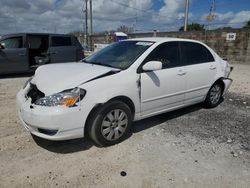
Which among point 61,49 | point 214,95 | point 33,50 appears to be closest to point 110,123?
point 214,95

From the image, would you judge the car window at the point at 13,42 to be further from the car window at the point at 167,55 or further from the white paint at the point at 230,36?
the white paint at the point at 230,36

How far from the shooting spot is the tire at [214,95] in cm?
502

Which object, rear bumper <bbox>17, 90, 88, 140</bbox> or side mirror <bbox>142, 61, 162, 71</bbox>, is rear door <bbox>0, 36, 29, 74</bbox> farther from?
side mirror <bbox>142, 61, 162, 71</bbox>

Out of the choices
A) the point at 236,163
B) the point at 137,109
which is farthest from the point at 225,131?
the point at 137,109

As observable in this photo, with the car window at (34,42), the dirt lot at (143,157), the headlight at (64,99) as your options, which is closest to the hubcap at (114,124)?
the dirt lot at (143,157)

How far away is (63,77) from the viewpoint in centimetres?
317

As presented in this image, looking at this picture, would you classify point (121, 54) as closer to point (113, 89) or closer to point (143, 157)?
point (113, 89)

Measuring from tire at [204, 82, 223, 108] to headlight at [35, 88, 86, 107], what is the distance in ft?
10.6

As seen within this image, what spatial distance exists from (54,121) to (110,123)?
0.83 m

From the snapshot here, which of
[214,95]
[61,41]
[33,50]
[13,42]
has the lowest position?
[214,95]

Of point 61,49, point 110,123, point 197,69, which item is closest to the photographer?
point 110,123

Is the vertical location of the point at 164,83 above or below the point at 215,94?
above

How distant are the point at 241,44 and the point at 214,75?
11067 mm

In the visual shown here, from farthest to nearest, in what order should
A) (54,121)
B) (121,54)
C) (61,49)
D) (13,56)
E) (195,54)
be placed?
(61,49) → (13,56) → (195,54) → (121,54) → (54,121)
